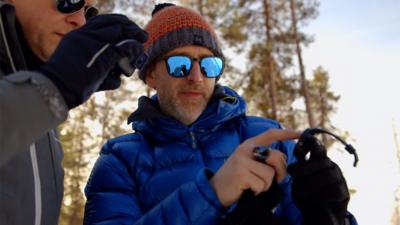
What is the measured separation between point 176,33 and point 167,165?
899 mm

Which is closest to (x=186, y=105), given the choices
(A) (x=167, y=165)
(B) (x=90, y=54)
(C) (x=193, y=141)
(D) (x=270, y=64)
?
(C) (x=193, y=141)

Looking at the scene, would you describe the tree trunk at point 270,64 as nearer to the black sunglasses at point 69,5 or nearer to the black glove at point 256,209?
the black glove at point 256,209

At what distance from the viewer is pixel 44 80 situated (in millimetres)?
1197

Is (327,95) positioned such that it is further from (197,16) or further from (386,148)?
(197,16)

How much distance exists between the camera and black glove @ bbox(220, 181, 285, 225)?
1.79 metres

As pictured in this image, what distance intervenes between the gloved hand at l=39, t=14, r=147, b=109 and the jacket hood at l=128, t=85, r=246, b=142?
0.97 m

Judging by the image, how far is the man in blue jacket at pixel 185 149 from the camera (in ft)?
6.05

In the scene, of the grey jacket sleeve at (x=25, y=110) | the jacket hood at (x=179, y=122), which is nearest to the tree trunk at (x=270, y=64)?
the jacket hood at (x=179, y=122)

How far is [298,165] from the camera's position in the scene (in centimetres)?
176

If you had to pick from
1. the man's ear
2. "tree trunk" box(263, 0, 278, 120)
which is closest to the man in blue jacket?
the man's ear

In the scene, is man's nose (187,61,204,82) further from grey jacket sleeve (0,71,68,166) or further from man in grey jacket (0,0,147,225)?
grey jacket sleeve (0,71,68,166)

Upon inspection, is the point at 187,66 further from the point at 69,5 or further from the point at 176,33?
the point at 69,5

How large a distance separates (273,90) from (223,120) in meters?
15.5

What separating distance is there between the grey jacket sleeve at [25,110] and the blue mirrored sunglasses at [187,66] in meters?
1.46
